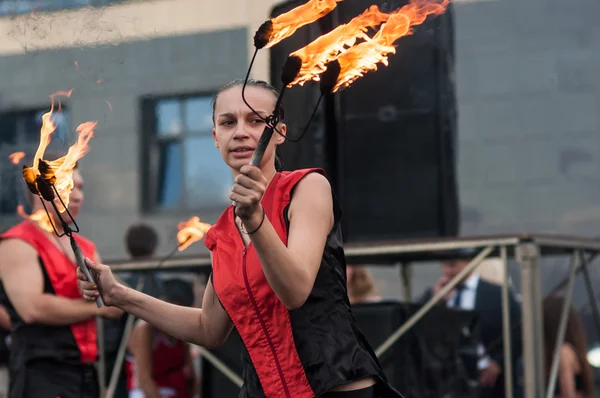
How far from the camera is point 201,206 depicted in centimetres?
1139

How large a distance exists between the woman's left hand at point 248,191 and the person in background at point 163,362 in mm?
4055

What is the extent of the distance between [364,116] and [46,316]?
2.84 m

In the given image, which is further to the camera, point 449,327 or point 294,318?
point 449,327

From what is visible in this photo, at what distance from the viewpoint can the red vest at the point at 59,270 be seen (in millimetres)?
4297

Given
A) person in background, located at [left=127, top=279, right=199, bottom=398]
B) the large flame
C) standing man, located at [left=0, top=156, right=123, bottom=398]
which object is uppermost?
the large flame

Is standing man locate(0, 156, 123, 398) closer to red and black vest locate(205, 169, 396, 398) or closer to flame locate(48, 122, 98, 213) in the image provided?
flame locate(48, 122, 98, 213)

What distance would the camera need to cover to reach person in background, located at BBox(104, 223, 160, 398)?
6.59m

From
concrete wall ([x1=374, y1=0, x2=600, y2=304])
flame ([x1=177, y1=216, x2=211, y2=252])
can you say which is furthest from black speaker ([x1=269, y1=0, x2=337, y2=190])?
concrete wall ([x1=374, y1=0, x2=600, y2=304])

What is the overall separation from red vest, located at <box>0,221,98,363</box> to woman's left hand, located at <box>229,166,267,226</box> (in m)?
2.06

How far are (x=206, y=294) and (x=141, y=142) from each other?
29.0 feet

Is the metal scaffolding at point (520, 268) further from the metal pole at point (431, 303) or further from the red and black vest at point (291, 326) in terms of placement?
Result: the red and black vest at point (291, 326)

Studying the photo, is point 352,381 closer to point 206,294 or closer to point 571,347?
point 206,294

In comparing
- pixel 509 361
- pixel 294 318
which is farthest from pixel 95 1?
pixel 509 361

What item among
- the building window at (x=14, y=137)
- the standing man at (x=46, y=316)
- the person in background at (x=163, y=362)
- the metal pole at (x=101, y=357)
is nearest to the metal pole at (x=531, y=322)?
the standing man at (x=46, y=316)
